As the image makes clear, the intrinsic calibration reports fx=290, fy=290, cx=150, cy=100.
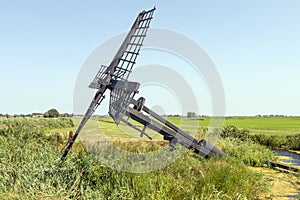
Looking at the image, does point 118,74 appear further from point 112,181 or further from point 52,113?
point 52,113

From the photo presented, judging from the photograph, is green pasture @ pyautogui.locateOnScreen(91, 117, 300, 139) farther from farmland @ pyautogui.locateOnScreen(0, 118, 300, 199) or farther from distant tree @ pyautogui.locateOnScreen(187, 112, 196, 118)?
farmland @ pyautogui.locateOnScreen(0, 118, 300, 199)

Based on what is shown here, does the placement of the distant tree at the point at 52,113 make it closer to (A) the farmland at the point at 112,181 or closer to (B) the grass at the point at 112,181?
(A) the farmland at the point at 112,181

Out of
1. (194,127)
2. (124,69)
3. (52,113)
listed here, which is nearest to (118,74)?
(124,69)

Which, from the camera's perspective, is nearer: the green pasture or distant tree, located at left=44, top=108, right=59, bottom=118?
the green pasture

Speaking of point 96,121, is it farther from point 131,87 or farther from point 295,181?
point 295,181

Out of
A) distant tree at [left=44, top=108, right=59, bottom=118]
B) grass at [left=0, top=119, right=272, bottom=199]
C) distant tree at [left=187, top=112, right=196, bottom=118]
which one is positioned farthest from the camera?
distant tree at [left=44, top=108, right=59, bottom=118]

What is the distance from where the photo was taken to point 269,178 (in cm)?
773

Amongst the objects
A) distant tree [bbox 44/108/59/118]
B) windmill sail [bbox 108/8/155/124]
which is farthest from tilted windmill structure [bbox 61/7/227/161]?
distant tree [bbox 44/108/59/118]

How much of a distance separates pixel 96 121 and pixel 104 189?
7.83 feet

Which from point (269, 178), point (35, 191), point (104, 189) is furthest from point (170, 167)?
point (269, 178)

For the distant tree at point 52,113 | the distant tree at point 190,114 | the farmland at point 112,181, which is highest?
the distant tree at point 190,114

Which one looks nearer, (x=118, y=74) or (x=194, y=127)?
(x=118, y=74)

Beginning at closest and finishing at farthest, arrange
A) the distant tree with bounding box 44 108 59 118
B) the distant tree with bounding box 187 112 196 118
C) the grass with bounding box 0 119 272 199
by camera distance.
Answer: the grass with bounding box 0 119 272 199, the distant tree with bounding box 187 112 196 118, the distant tree with bounding box 44 108 59 118

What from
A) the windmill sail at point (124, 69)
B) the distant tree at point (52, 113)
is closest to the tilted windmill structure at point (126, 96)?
the windmill sail at point (124, 69)
